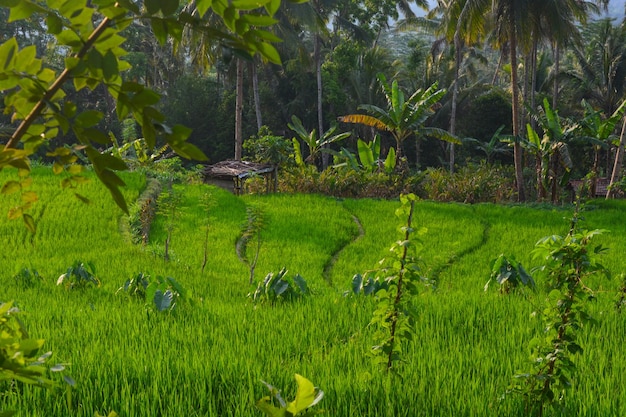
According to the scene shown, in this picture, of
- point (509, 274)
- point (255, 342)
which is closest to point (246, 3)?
point (255, 342)

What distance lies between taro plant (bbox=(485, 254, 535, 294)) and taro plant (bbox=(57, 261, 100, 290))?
9.99 ft

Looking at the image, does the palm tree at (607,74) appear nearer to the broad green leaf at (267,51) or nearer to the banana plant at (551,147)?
the banana plant at (551,147)

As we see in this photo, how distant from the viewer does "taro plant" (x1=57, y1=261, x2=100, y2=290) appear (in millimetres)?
4168

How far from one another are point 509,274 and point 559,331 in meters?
2.61

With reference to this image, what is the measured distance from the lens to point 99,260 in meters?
5.73

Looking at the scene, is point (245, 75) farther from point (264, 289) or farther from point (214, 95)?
point (264, 289)

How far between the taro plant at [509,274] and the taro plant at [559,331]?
94.9 inches

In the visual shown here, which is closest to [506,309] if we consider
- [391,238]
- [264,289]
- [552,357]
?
[264,289]

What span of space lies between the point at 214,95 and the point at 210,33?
23031 millimetres

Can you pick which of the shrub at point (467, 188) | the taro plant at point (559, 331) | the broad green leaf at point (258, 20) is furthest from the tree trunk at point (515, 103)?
the broad green leaf at point (258, 20)

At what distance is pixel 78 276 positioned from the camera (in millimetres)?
4242

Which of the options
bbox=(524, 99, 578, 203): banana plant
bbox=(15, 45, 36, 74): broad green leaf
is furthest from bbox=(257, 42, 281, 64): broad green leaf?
bbox=(524, 99, 578, 203): banana plant

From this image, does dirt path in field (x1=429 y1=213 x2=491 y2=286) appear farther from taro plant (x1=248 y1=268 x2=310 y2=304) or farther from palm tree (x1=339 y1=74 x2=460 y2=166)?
palm tree (x1=339 y1=74 x2=460 y2=166)

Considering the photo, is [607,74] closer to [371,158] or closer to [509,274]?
[371,158]
